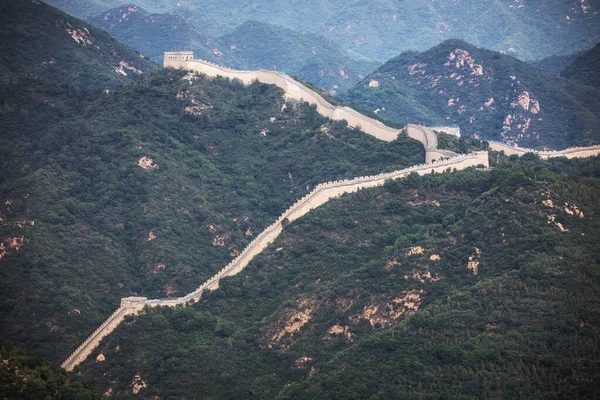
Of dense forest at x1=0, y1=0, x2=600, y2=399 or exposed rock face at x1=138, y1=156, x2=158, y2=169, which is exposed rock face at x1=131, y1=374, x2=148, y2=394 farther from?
exposed rock face at x1=138, y1=156, x2=158, y2=169

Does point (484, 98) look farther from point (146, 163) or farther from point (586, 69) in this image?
point (146, 163)

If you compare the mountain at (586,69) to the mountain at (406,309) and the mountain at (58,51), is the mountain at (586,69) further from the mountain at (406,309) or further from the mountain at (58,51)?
the mountain at (406,309)

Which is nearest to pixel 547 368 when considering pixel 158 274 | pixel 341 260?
pixel 341 260

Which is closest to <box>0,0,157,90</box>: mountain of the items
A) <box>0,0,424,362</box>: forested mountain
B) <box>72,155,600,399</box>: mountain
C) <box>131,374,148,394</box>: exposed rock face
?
<box>0,0,424,362</box>: forested mountain

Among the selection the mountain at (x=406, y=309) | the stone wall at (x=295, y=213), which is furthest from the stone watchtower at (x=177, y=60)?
the mountain at (x=406, y=309)

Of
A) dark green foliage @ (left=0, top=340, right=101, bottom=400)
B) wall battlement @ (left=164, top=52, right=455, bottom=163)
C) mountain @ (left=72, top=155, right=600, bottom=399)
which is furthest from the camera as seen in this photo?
wall battlement @ (left=164, top=52, right=455, bottom=163)

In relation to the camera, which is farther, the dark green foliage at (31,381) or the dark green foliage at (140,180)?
the dark green foliage at (140,180)
